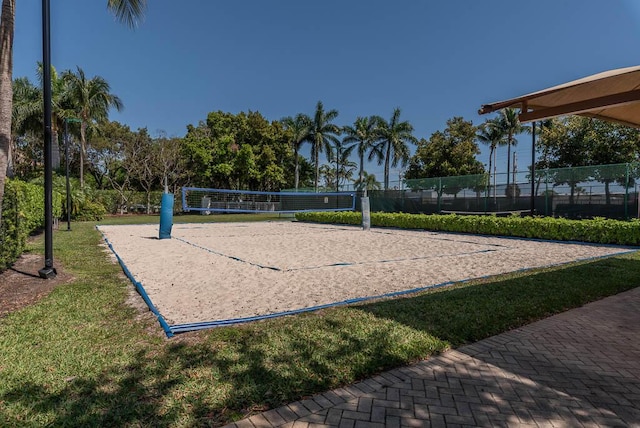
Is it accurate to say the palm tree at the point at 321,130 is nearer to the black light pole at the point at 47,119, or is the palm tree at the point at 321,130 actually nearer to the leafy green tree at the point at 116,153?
the leafy green tree at the point at 116,153

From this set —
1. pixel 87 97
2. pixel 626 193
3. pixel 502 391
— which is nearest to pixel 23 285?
pixel 502 391

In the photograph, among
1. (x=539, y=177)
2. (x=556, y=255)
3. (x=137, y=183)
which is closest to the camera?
(x=556, y=255)

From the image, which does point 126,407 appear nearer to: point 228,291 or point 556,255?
point 228,291

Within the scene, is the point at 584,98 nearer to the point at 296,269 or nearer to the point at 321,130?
the point at 296,269

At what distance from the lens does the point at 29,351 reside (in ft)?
9.88

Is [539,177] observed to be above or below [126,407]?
above

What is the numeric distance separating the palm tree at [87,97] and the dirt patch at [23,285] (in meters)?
20.0

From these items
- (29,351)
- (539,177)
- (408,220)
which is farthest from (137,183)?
(29,351)

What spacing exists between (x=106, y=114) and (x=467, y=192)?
25.1 meters

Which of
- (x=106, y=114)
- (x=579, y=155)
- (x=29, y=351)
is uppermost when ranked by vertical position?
(x=106, y=114)

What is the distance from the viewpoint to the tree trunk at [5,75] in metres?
4.75

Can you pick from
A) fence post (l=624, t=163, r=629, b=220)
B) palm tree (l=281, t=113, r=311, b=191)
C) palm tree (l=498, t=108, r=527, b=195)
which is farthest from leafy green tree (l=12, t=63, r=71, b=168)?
palm tree (l=498, t=108, r=527, b=195)

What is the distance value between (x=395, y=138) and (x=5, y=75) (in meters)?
33.0

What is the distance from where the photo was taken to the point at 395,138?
35.1 m
